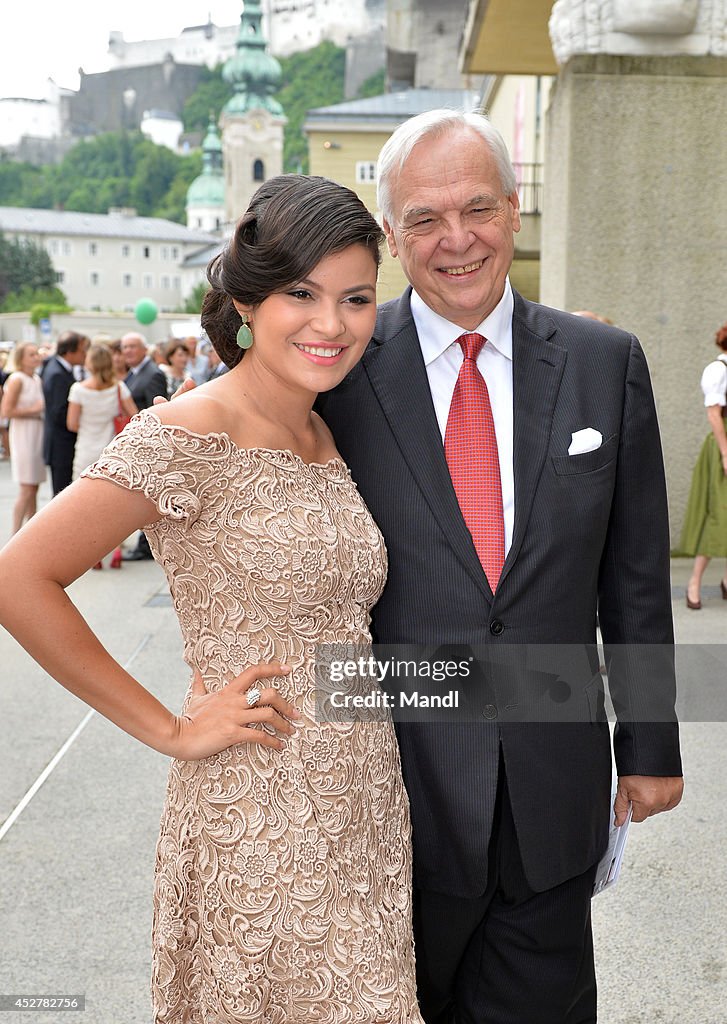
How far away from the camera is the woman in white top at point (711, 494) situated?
7.08 meters

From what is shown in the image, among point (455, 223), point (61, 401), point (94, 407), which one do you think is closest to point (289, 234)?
point (455, 223)

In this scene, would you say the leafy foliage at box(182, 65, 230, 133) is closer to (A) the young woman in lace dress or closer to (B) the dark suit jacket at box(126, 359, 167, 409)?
(B) the dark suit jacket at box(126, 359, 167, 409)

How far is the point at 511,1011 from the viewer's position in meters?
2.15

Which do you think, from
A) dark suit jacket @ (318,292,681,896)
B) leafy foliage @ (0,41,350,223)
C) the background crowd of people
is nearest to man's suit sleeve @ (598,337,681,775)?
dark suit jacket @ (318,292,681,896)

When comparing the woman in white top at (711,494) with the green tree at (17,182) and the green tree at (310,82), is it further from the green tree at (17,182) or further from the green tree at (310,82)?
the green tree at (17,182)

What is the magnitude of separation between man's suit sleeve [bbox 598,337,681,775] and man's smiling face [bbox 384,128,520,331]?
0.33m

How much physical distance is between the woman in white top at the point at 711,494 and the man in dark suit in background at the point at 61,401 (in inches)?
207

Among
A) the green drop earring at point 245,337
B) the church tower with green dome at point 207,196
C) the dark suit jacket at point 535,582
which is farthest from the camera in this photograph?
the church tower with green dome at point 207,196

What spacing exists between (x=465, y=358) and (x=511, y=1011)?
128 cm

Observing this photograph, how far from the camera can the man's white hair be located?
2.12m

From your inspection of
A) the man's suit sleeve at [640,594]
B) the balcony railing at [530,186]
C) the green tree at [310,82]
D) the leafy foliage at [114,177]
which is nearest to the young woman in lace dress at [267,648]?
the man's suit sleeve at [640,594]

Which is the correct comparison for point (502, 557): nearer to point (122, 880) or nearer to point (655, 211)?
point (122, 880)

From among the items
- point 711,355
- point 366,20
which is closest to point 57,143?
point 366,20

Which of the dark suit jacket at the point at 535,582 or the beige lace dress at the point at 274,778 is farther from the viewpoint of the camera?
the dark suit jacket at the point at 535,582
